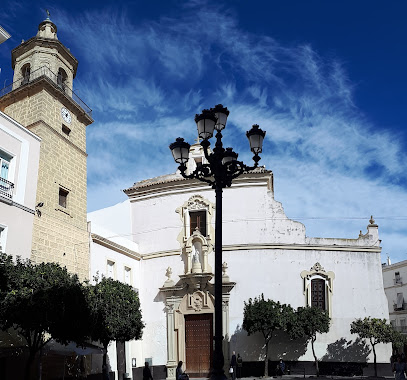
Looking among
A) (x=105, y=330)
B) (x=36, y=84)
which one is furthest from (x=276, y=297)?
(x=36, y=84)

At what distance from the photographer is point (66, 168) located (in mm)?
20391

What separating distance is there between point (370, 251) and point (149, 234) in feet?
33.8

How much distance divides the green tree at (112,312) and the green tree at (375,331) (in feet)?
32.1

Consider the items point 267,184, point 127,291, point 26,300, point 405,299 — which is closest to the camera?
point 26,300

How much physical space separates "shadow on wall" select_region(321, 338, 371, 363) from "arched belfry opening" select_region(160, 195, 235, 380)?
4435 millimetres

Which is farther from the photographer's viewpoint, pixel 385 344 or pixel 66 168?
pixel 385 344

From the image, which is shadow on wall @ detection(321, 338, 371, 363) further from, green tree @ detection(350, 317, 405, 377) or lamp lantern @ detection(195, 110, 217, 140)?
lamp lantern @ detection(195, 110, 217, 140)

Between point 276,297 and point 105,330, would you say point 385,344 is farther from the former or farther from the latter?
point 105,330

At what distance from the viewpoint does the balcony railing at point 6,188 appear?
611 inches

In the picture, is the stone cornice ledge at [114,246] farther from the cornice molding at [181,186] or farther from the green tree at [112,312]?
the green tree at [112,312]

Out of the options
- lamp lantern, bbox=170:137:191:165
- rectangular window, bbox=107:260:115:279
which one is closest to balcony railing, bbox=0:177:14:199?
rectangular window, bbox=107:260:115:279

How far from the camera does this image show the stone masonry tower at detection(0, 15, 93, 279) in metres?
18.6

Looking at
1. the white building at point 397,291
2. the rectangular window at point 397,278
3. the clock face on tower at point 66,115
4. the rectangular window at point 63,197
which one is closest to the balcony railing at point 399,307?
the white building at point 397,291

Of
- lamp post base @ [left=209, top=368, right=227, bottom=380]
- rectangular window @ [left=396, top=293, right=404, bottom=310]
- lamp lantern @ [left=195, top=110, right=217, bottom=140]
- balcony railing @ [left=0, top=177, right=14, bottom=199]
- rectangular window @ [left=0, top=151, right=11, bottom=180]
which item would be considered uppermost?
rectangular window @ [left=0, top=151, right=11, bottom=180]
